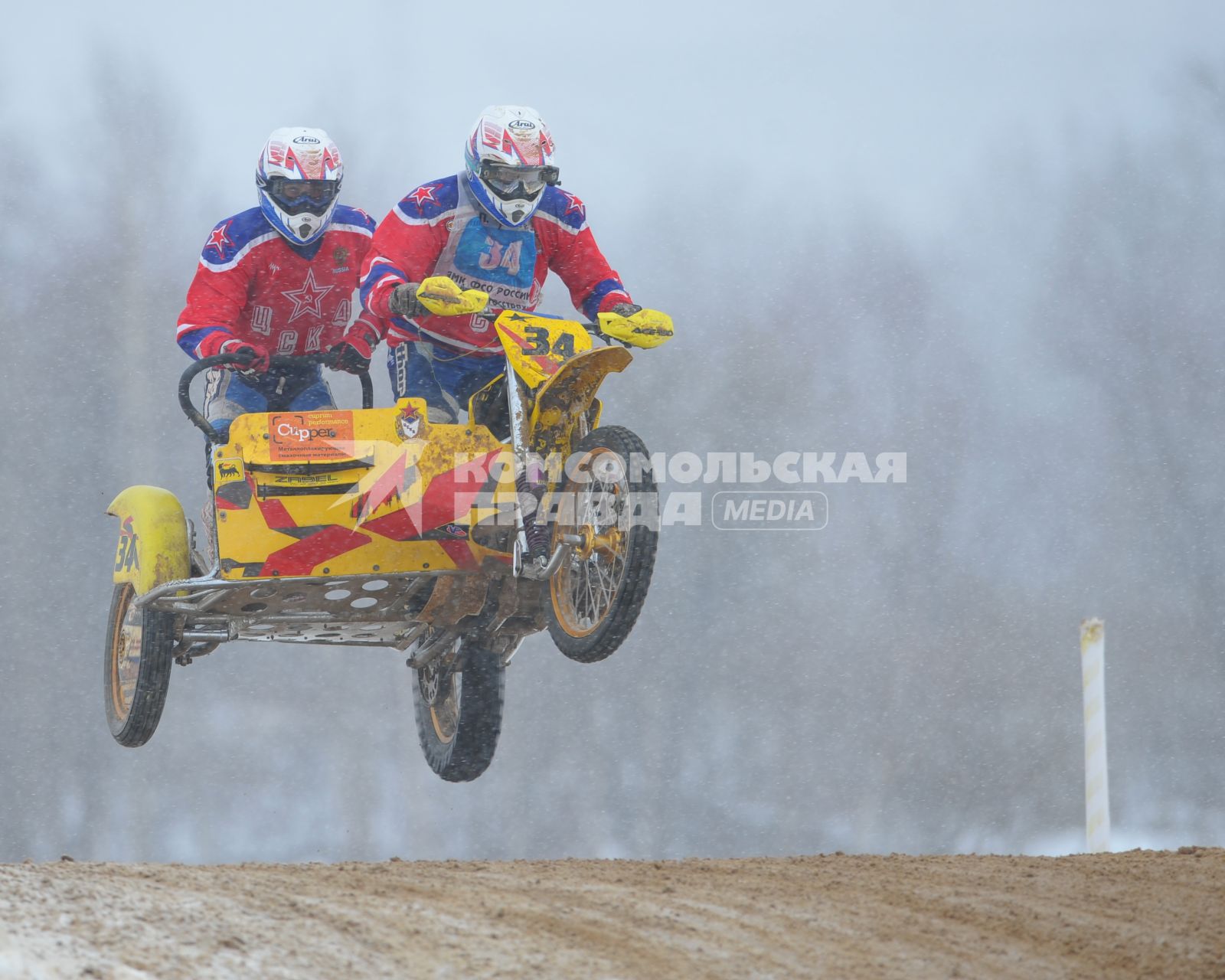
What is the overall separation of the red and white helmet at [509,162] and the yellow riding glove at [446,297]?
0.81 metres

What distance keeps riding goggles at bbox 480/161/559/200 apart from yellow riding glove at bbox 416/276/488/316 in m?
0.81

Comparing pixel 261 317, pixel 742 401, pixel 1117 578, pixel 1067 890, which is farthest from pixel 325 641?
pixel 1117 578

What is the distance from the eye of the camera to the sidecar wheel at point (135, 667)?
8.23m

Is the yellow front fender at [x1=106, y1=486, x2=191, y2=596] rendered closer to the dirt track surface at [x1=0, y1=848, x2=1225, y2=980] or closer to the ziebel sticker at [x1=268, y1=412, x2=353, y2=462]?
the ziebel sticker at [x1=268, y1=412, x2=353, y2=462]

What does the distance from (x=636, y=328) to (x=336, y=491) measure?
5.65 feet

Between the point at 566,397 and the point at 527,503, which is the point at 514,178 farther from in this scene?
the point at 527,503

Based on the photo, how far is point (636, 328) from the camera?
7.56 m

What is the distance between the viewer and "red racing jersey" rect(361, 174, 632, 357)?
26.2ft

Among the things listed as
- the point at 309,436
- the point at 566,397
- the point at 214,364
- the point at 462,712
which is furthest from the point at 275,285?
the point at 462,712

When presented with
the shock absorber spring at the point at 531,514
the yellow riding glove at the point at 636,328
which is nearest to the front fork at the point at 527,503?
the shock absorber spring at the point at 531,514

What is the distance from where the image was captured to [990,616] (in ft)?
109

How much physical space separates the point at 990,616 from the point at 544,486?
27453 mm

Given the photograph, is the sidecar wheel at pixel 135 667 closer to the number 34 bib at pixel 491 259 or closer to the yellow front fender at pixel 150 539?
the yellow front fender at pixel 150 539

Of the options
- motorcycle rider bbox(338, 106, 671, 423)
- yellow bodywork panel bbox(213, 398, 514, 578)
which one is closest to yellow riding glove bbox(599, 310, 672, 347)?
motorcycle rider bbox(338, 106, 671, 423)
